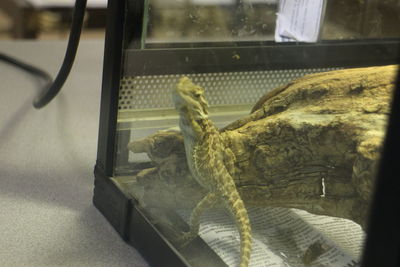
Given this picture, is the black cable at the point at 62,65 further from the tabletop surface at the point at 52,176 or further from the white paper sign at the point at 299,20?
the white paper sign at the point at 299,20

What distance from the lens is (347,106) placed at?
82 cm

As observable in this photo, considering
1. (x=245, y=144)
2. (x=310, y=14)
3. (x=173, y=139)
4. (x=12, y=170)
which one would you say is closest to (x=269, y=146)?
(x=245, y=144)

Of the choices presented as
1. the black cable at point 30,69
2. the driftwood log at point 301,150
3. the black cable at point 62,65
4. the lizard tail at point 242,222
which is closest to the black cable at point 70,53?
the black cable at point 62,65

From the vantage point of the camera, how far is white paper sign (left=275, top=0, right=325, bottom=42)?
1004mm

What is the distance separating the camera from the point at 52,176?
1177 mm

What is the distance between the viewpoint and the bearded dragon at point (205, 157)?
2.68 ft

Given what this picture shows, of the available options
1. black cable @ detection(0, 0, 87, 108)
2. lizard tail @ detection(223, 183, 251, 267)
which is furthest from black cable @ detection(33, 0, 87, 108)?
lizard tail @ detection(223, 183, 251, 267)

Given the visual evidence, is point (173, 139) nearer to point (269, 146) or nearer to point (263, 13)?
point (269, 146)

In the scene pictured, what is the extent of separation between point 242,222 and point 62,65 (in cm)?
59

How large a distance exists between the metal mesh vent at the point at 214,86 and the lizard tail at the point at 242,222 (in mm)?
148

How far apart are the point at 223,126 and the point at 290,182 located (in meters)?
0.13

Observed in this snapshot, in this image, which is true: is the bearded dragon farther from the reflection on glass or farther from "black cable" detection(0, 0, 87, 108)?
"black cable" detection(0, 0, 87, 108)

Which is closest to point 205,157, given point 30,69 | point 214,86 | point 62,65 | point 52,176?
point 214,86

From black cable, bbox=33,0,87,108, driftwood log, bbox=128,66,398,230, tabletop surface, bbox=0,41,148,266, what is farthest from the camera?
black cable, bbox=33,0,87,108
